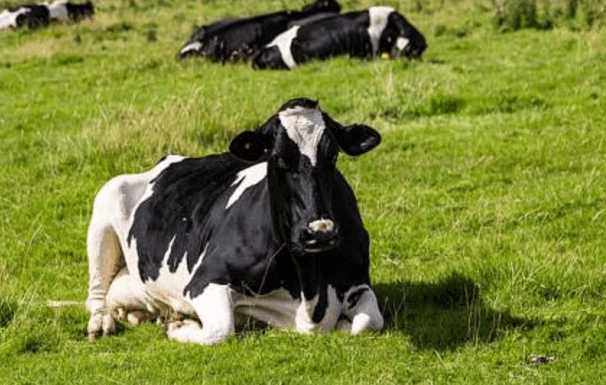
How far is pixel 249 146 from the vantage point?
7.33 metres

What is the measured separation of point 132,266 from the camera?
28.8 ft

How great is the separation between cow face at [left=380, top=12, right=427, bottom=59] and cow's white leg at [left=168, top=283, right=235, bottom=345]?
38.5ft

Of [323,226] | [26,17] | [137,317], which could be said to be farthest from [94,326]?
[26,17]

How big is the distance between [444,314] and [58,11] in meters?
22.4

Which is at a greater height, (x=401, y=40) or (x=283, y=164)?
(x=283, y=164)

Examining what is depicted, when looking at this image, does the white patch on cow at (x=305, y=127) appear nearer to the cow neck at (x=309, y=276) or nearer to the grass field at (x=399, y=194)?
the cow neck at (x=309, y=276)

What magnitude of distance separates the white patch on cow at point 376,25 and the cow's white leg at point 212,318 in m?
12.4

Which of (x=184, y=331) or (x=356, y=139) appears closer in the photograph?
(x=356, y=139)

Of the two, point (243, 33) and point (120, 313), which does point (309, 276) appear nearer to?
point (120, 313)

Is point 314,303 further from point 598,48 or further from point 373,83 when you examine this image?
point 598,48

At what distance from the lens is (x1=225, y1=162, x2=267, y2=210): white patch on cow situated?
8.07m

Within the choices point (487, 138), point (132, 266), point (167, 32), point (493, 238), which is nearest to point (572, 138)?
point (487, 138)

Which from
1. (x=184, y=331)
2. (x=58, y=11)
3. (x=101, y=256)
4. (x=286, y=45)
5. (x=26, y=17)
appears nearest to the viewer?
(x=184, y=331)

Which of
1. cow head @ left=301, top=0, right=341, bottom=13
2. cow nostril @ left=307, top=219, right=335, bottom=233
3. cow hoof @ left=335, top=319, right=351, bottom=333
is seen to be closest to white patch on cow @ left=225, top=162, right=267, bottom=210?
cow hoof @ left=335, top=319, right=351, bottom=333
